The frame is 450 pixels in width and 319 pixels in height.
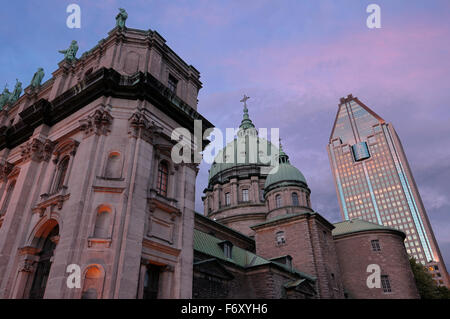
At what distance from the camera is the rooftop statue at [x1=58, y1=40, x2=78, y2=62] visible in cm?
2516

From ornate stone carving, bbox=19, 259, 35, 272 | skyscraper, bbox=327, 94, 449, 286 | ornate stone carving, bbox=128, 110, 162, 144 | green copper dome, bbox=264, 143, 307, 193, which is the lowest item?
ornate stone carving, bbox=19, 259, 35, 272

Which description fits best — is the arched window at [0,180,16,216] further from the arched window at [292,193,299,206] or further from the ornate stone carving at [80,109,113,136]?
the arched window at [292,193,299,206]

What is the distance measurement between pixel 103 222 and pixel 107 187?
68.9 inches

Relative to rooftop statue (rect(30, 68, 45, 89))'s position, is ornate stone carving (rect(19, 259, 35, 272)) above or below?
below

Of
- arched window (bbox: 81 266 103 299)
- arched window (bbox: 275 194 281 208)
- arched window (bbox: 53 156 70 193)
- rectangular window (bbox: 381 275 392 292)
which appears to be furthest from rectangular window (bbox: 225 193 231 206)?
arched window (bbox: 81 266 103 299)

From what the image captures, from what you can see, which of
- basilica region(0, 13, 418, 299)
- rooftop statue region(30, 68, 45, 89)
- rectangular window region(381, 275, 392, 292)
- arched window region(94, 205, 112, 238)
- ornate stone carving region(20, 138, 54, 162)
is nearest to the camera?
basilica region(0, 13, 418, 299)

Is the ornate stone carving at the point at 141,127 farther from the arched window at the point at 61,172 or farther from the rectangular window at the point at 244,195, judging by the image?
the rectangular window at the point at 244,195

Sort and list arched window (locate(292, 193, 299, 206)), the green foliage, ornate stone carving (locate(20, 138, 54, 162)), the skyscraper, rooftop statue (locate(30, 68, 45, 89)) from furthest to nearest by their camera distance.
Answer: the skyscraper, the green foliage, arched window (locate(292, 193, 299, 206)), rooftop statue (locate(30, 68, 45, 89)), ornate stone carving (locate(20, 138, 54, 162))

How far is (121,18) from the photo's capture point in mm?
23062

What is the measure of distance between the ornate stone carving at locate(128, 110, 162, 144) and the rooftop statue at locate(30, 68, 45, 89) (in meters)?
14.9

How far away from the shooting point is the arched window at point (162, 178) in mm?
19220

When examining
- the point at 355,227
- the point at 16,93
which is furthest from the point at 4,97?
the point at 355,227
